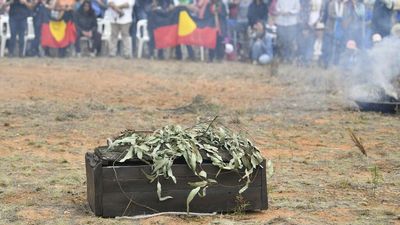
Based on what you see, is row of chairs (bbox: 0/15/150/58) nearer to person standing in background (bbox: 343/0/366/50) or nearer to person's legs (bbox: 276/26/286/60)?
person's legs (bbox: 276/26/286/60)

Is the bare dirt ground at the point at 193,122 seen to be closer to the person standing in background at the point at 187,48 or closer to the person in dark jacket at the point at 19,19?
the person in dark jacket at the point at 19,19

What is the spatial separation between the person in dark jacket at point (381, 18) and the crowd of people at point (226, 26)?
1.49m

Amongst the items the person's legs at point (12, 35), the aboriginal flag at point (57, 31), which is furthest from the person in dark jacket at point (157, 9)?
the person's legs at point (12, 35)

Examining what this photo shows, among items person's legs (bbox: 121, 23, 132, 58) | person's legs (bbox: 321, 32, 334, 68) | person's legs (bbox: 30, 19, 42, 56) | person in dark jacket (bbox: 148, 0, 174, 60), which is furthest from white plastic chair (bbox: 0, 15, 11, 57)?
person's legs (bbox: 321, 32, 334, 68)

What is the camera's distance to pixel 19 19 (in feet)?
73.9

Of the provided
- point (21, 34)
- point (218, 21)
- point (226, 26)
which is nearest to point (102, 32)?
point (21, 34)

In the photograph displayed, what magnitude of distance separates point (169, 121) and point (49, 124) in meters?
1.70

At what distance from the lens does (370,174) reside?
893cm

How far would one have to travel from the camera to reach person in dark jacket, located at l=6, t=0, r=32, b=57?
2239cm

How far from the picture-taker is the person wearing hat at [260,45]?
23.3 m

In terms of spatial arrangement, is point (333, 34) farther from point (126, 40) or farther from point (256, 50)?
point (126, 40)

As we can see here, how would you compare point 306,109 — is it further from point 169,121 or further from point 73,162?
point 73,162

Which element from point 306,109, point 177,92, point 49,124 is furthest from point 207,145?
point 177,92

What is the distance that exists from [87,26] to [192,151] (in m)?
17.1
